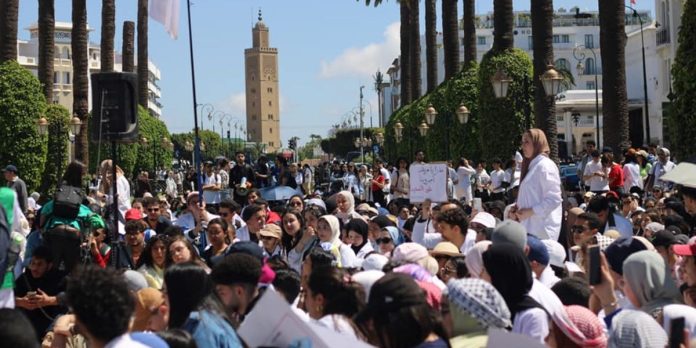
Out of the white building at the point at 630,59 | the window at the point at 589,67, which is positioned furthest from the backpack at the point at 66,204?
the window at the point at 589,67

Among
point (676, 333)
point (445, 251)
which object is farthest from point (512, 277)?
point (445, 251)

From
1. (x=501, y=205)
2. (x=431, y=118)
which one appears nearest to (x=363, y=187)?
(x=431, y=118)

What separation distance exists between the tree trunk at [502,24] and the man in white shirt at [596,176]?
823 centimetres

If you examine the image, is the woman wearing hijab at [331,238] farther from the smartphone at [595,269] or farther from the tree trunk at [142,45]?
the tree trunk at [142,45]

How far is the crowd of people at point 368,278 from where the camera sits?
495 cm

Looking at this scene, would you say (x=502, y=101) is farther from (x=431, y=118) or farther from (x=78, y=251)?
(x=78, y=251)

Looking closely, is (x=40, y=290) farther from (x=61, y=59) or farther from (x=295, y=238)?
(x=61, y=59)

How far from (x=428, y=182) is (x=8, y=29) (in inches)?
822

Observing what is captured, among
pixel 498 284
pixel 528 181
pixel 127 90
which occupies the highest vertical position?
pixel 127 90

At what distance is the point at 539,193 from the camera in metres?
10.3

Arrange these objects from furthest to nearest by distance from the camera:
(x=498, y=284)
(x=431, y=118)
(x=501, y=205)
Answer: (x=431, y=118) → (x=501, y=205) → (x=498, y=284)

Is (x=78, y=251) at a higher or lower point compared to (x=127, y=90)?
lower

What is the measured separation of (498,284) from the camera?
5.96 m

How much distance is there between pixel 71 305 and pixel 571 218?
7161 millimetres
